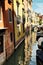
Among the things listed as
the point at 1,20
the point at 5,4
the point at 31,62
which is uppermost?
the point at 5,4

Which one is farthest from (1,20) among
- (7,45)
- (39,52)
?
(39,52)

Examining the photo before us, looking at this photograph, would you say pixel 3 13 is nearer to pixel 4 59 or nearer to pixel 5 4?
pixel 5 4

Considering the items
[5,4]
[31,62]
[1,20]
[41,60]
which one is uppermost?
[5,4]

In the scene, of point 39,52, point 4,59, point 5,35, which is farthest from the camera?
point 5,35

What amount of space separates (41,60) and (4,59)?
4.22 m

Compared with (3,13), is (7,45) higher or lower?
lower

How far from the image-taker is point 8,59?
17.3 metres

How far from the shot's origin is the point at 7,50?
698 inches

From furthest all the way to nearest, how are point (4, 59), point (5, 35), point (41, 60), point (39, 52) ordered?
1. point (5, 35)
2. point (4, 59)
3. point (39, 52)
4. point (41, 60)

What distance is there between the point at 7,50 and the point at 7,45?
498 mm

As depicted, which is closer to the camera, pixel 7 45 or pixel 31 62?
pixel 31 62

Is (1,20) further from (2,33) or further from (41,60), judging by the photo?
(41,60)

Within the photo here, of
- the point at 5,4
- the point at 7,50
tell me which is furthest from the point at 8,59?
the point at 5,4

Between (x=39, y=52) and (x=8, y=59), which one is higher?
(x=39, y=52)
